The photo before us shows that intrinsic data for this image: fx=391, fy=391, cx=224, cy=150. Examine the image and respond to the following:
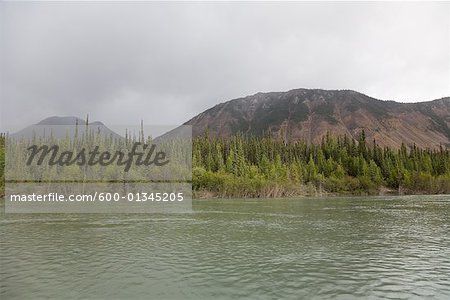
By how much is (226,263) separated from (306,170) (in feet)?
459

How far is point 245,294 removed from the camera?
17.2 meters

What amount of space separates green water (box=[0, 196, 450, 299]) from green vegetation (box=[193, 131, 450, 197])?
292 ft

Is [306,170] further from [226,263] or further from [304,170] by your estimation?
[226,263]

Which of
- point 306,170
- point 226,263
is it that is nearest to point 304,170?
point 306,170

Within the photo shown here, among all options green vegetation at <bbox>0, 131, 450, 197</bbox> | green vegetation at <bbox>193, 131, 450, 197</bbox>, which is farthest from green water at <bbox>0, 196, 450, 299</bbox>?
green vegetation at <bbox>193, 131, 450, 197</bbox>

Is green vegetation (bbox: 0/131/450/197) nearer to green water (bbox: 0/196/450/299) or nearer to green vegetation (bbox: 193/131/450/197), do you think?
green vegetation (bbox: 193/131/450/197)

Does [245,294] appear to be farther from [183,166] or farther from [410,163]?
[410,163]

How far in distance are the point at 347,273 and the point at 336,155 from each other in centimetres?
17048

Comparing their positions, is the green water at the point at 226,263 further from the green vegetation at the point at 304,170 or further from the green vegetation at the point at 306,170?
the green vegetation at the point at 306,170

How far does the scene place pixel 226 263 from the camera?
23.7 metres

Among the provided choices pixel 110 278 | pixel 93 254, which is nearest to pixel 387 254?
pixel 110 278

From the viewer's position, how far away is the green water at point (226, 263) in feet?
58.4

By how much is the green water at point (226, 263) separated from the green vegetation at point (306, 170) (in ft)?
292

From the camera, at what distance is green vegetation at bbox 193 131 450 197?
13112 centimetres
